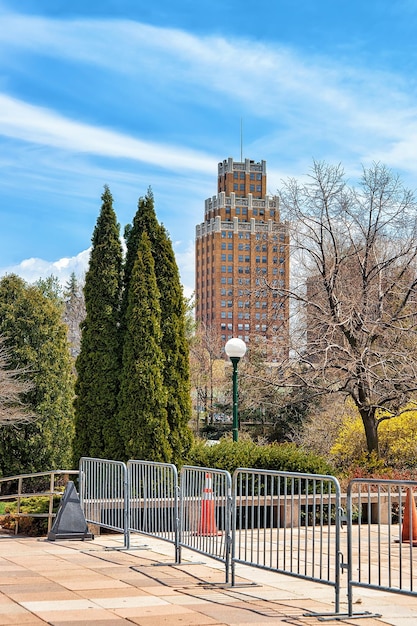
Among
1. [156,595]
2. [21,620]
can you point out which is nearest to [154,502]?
[156,595]

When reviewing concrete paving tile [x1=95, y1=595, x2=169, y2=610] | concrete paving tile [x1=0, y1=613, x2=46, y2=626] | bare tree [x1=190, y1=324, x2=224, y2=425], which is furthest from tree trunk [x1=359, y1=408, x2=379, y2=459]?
bare tree [x1=190, y1=324, x2=224, y2=425]

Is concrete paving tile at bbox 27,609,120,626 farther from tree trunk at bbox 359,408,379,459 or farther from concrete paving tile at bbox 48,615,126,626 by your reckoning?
tree trunk at bbox 359,408,379,459

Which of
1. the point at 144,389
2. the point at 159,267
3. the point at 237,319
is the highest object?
the point at 237,319

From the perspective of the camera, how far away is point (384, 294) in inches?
1042

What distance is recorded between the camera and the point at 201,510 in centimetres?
1162

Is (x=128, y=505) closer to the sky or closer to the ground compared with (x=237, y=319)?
closer to the ground

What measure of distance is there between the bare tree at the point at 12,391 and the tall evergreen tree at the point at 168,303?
13.6m

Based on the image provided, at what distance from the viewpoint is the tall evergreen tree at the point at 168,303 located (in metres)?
18.3

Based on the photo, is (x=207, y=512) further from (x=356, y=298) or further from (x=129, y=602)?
(x=356, y=298)

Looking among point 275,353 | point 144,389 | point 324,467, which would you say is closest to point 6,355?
point 275,353

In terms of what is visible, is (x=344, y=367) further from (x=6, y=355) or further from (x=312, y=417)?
(x=6, y=355)

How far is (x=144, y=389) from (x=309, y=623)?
10.1 metres

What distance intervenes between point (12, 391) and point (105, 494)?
681 inches

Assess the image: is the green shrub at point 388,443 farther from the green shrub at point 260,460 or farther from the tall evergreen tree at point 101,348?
the tall evergreen tree at point 101,348
